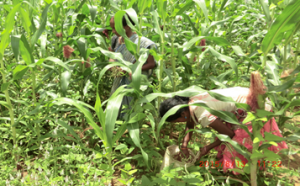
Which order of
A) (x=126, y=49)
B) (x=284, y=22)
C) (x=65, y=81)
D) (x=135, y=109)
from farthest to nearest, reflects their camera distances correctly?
1. (x=126, y=49)
2. (x=65, y=81)
3. (x=135, y=109)
4. (x=284, y=22)

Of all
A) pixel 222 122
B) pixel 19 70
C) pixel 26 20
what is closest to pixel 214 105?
pixel 222 122

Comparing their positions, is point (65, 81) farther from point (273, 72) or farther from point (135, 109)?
point (273, 72)

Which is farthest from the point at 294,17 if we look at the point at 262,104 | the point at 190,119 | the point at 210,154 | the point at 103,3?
the point at 103,3

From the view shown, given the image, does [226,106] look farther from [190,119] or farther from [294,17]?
[294,17]

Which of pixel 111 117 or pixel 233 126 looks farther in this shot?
pixel 233 126

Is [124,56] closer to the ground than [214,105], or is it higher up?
higher up

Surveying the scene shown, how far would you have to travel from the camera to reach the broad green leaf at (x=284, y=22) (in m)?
1.43

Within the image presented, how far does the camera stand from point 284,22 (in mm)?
1483

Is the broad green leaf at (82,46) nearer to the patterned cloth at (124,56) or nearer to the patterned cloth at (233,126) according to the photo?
the patterned cloth at (124,56)

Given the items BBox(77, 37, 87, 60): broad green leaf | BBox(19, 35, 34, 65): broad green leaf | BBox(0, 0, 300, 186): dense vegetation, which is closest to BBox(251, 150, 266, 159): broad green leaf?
BBox(0, 0, 300, 186): dense vegetation

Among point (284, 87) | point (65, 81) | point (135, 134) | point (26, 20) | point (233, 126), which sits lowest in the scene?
point (233, 126)

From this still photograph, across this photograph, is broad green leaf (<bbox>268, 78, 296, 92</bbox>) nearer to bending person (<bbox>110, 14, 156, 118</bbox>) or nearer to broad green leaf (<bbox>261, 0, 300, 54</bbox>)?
broad green leaf (<bbox>261, 0, 300, 54</bbox>)

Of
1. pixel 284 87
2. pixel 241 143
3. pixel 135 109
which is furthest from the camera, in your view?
pixel 135 109

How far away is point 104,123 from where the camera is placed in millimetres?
1773
